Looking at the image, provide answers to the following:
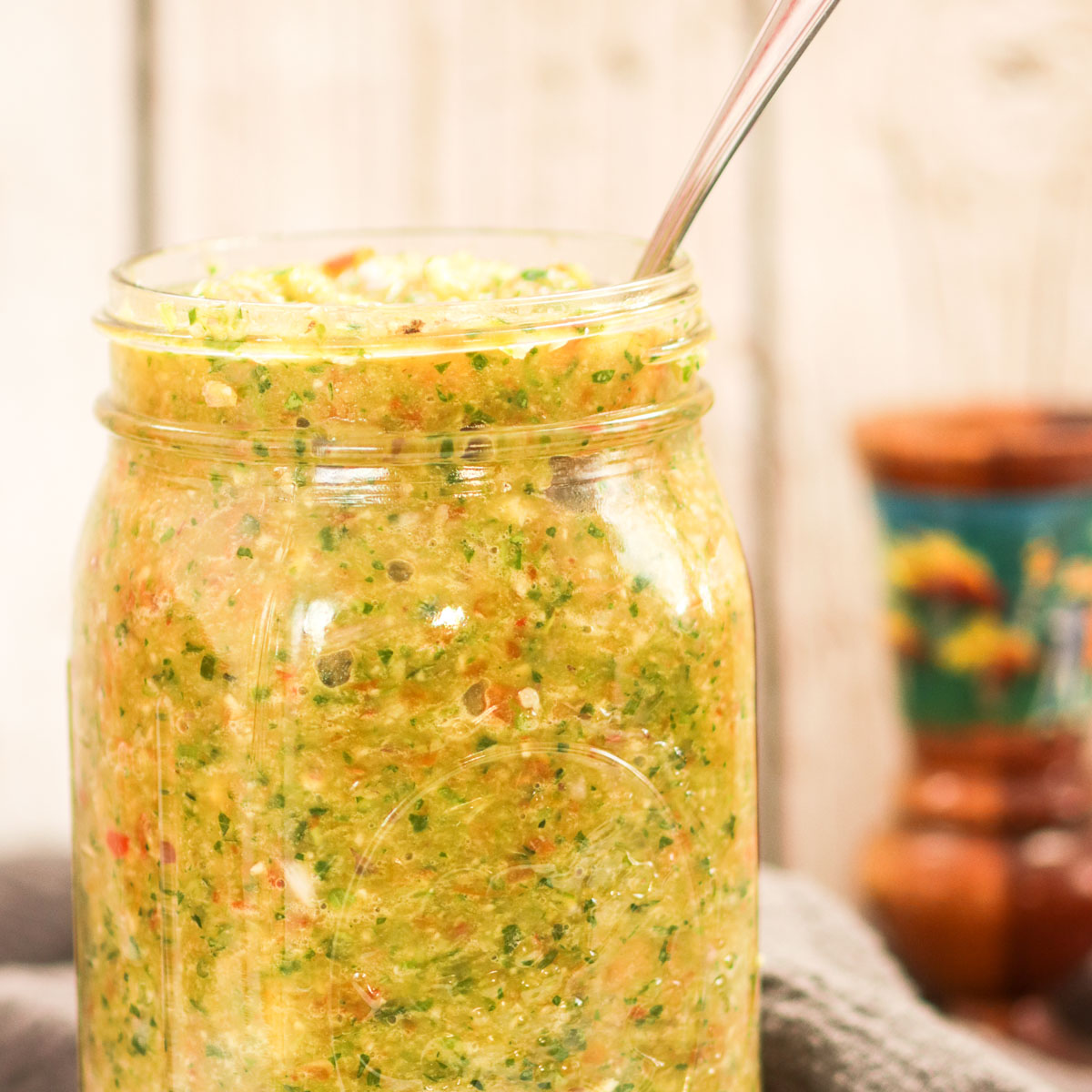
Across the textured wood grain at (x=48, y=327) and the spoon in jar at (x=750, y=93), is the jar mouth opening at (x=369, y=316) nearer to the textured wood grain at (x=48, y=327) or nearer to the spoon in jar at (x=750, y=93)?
the spoon in jar at (x=750, y=93)

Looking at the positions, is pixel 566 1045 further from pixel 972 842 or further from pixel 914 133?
pixel 914 133

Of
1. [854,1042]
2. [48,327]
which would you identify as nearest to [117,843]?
[854,1042]

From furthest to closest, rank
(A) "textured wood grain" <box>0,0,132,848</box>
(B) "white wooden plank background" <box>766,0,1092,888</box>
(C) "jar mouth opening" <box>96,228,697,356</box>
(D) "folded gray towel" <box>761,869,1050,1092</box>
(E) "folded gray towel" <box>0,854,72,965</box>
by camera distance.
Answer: (B) "white wooden plank background" <box>766,0,1092,888</box> < (A) "textured wood grain" <box>0,0,132,848</box> < (E) "folded gray towel" <box>0,854,72,965</box> < (D) "folded gray towel" <box>761,869,1050,1092</box> < (C) "jar mouth opening" <box>96,228,697,356</box>

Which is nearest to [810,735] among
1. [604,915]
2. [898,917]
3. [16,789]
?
[898,917]

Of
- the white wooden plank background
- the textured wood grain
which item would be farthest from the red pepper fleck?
the white wooden plank background

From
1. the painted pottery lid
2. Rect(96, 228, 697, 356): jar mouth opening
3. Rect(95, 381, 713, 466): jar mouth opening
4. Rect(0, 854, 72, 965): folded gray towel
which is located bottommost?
Rect(0, 854, 72, 965): folded gray towel

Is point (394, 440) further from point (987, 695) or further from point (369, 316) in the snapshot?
point (987, 695)

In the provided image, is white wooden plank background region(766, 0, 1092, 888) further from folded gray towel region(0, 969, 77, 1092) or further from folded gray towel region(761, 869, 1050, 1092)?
folded gray towel region(0, 969, 77, 1092)
